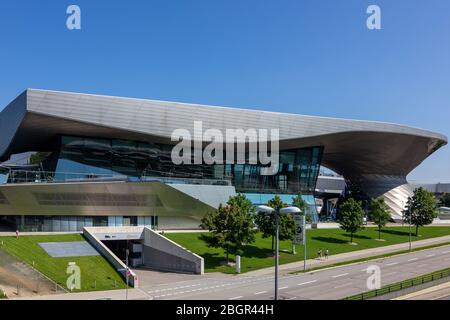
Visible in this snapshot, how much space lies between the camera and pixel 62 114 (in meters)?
43.4

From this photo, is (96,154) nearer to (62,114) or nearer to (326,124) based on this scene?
(62,114)

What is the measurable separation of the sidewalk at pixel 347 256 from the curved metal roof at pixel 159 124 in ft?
55.5

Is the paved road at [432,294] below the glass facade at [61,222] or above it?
below

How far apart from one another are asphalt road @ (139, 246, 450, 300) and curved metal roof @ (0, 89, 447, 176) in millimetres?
21946

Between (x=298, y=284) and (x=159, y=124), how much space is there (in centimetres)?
2752

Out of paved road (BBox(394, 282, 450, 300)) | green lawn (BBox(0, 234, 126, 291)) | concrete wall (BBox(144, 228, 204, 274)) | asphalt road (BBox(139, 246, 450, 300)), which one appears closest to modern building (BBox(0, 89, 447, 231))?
concrete wall (BBox(144, 228, 204, 274))

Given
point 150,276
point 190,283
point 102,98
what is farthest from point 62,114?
point 190,283

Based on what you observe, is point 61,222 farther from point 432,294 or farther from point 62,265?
point 432,294

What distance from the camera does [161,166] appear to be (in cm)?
5544

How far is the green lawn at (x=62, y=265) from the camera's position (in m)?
28.1

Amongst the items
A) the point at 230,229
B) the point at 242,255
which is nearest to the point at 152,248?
the point at 230,229

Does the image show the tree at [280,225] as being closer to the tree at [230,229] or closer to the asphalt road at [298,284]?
the tree at [230,229]

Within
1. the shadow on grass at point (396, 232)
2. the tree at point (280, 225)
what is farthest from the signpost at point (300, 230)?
the shadow on grass at point (396, 232)

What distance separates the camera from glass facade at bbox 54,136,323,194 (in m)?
50.2
